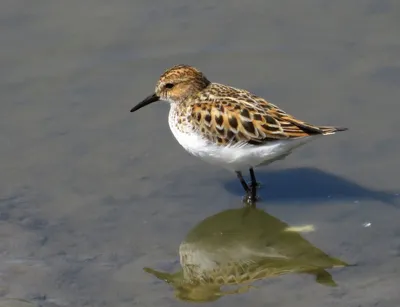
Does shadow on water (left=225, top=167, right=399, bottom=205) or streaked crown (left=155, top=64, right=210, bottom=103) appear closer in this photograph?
shadow on water (left=225, top=167, right=399, bottom=205)

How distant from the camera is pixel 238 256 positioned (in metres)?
9.51

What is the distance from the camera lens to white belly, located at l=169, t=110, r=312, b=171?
10078 mm

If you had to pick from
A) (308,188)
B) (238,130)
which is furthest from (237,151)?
(308,188)

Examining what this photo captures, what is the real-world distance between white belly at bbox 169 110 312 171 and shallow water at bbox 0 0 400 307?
56 centimetres

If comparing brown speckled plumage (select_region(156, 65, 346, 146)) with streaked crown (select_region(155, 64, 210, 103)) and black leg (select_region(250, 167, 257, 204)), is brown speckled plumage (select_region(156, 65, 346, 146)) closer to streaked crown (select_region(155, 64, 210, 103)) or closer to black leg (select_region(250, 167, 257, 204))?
streaked crown (select_region(155, 64, 210, 103))

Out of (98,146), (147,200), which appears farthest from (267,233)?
(98,146)

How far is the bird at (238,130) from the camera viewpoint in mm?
10016

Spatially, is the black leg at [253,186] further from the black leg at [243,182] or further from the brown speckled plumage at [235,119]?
the brown speckled plumage at [235,119]

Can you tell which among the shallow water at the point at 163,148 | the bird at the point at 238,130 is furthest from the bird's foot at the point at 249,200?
the shallow water at the point at 163,148

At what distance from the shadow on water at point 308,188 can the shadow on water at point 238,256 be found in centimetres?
48

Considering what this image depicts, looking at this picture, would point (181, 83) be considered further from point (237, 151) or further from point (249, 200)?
point (249, 200)

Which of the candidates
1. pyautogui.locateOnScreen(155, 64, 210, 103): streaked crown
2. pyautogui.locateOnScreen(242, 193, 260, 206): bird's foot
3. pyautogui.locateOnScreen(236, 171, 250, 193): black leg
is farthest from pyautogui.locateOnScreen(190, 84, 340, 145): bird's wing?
pyautogui.locateOnScreen(242, 193, 260, 206): bird's foot

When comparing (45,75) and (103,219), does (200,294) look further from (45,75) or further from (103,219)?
(45,75)

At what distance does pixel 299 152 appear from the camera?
11.4 m
